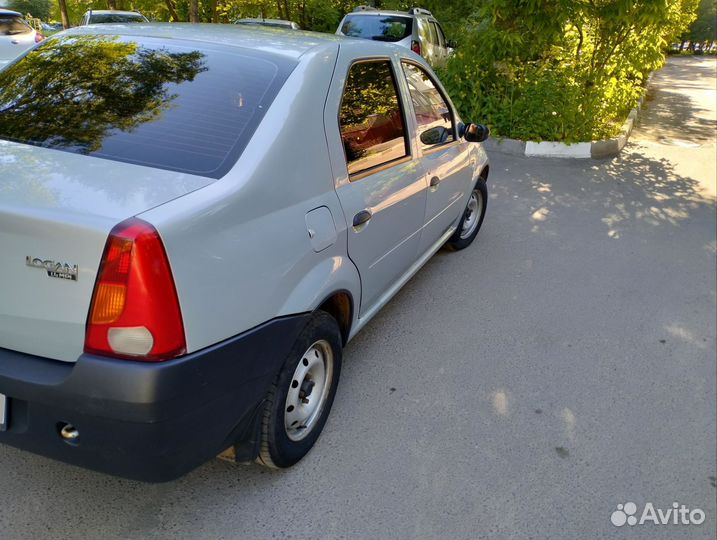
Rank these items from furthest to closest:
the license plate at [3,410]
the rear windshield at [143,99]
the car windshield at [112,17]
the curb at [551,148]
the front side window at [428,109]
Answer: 1. the car windshield at [112,17]
2. the curb at [551,148]
3. the front side window at [428,109]
4. the rear windshield at [143,99]
5. the license plate at [3,410]

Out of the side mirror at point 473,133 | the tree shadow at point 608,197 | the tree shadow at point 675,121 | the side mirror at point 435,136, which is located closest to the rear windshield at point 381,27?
the tree shadow at point 675,121

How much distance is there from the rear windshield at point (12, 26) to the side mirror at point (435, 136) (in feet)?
32.6

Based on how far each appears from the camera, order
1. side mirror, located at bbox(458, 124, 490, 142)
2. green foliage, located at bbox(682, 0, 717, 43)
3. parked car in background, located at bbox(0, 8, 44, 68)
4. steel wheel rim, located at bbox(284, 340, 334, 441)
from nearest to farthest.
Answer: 1. steel wheel rim, located at bbox(284, 340, 334, 441)
2. side mirror, located at bbox(458, 124, 490, 142)
3. parked car in background, located at bbox(0, 8, 44, 68)
4. green foliage, located at bbox(682, 0, 717, 43)

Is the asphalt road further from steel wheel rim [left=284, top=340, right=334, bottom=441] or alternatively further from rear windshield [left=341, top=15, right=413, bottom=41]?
rear windshield [left=341, top=15, right=413, bottom=41]

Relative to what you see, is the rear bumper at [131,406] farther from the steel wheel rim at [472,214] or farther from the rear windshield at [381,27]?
the rear windshield at [381,27]

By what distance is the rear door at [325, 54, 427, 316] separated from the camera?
255 centimetres

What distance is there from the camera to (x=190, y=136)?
7.02ft

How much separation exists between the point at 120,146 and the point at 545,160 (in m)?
6.88

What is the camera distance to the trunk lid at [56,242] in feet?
5.46

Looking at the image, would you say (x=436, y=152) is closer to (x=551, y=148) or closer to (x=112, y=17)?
(x=551, y=148)

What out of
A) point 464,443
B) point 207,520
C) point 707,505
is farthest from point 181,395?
point 707,505

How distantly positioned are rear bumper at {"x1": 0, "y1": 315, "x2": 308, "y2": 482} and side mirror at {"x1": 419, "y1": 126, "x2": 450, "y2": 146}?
1.85 meters

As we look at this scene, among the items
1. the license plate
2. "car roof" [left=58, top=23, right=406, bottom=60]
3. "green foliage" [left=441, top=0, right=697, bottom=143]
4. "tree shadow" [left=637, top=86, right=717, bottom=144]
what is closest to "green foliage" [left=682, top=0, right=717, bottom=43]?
"tree shadow" [left=637, top=86, right=717, bottom=144]

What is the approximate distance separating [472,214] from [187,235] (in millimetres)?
3594
